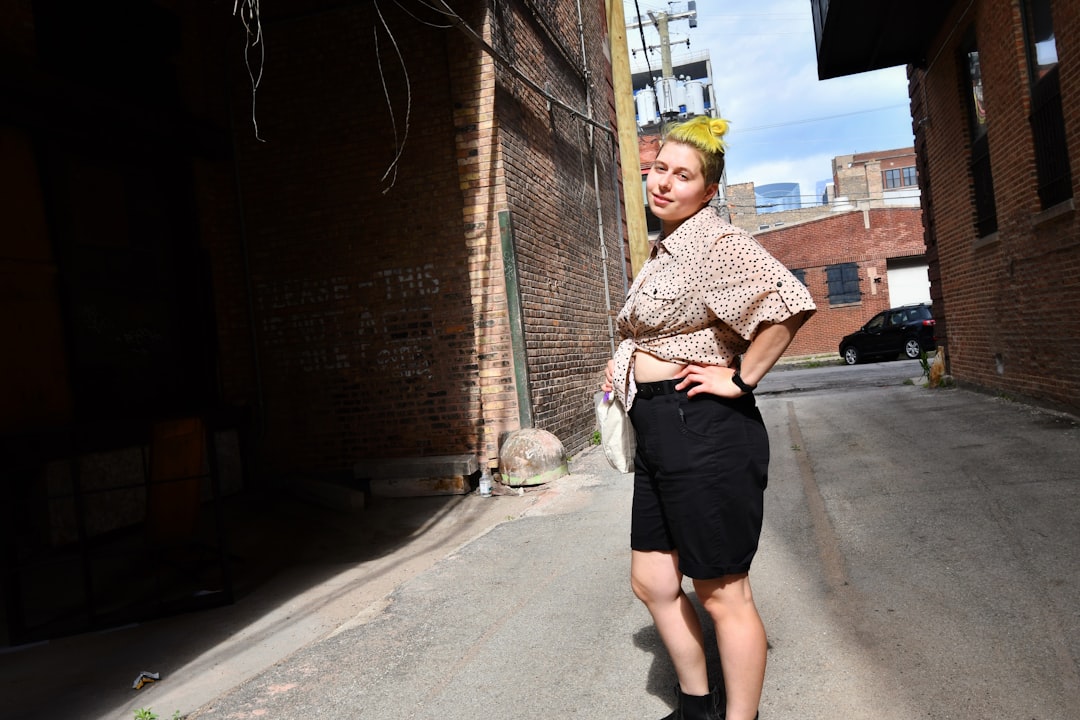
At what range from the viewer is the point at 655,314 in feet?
Result: 7.77

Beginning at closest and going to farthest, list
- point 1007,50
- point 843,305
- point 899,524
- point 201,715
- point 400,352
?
point 201,715 → point 899,524 → point 400,352 → point 1007,50 → point 843,305

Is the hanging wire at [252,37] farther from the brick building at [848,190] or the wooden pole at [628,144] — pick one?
the brick building at [848,190]

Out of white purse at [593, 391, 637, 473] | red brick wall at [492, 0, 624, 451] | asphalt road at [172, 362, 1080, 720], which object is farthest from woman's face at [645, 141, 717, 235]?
red brick wall at [492, 0, 624, 451]

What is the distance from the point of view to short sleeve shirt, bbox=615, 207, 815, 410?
7.29 feet

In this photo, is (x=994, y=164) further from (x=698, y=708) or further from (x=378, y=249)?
(x=698, y=708)

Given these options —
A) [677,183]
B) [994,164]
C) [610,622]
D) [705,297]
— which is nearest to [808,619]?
[610,622]

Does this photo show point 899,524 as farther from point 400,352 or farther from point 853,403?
point 853,403

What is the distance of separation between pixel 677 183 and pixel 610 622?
217 centimetres

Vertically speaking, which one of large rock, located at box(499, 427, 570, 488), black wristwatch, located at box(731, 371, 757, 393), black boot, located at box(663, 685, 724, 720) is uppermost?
black wristwatch, located at box(731, 371, 757, 393)

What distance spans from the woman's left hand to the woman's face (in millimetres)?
483

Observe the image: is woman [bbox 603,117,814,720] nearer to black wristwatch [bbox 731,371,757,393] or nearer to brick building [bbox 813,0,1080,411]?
black wristwatch [bbox 731,371,757,393]

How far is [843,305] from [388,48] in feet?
89.2

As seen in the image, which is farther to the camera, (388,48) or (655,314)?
(388,48)

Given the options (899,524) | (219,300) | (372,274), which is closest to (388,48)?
(372,274)
